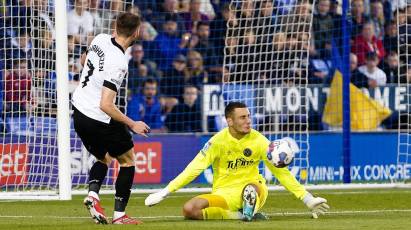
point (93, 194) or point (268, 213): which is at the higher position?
point (93, 194)

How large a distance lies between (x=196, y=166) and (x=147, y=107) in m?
10.1

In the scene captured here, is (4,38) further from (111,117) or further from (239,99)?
(111,117)

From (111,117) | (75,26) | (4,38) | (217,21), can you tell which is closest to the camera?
(111,117)

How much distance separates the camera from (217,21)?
80.9 feet

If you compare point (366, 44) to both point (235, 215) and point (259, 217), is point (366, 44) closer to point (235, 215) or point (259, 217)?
point (235, 215)

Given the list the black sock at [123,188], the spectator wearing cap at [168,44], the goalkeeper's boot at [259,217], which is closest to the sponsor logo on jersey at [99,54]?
the black sock at [123,188]

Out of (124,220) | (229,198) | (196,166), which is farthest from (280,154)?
(124,220)

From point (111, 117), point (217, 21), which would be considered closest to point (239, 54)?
point (217, 21)

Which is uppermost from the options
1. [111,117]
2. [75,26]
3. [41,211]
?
[75,26]

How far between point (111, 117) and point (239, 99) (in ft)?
32.2

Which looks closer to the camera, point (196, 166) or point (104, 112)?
point (104, 112)

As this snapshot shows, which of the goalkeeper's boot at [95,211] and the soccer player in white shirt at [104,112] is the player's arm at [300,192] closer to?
the soccer player in white shirt at [104,112]

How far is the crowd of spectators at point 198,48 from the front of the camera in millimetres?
19156

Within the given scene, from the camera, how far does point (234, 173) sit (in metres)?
13.2
